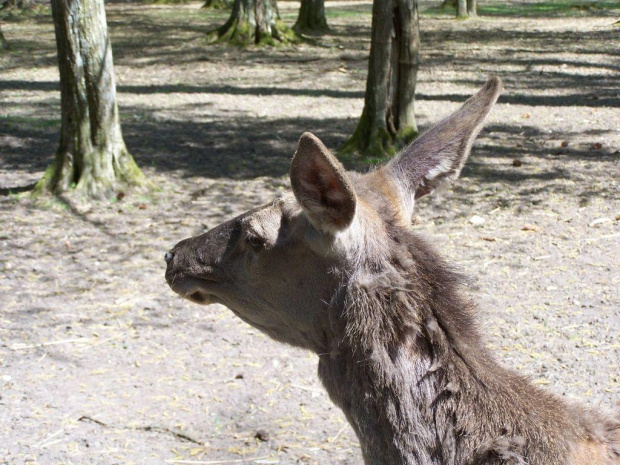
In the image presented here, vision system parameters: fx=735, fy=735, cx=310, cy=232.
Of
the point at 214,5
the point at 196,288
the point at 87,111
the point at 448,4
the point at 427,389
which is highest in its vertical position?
the point at 214,5

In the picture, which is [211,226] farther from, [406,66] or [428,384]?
[428,384]

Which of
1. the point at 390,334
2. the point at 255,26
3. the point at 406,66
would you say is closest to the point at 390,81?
the point at 406,66

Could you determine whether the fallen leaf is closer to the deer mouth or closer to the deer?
the deer

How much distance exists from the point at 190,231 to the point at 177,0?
27.9m

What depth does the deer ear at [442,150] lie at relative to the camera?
3.44 meters

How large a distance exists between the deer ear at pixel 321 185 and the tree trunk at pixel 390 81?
7.68 metres

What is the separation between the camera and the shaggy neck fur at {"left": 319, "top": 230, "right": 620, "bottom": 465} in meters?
2.75

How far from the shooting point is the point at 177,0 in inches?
1323

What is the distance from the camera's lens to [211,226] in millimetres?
8242

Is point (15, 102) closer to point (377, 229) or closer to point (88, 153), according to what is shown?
point (88, 153)

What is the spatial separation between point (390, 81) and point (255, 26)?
462 inches

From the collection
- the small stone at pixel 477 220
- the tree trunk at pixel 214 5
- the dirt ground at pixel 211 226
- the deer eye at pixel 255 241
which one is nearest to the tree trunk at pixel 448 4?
the tree trunk at pixel 214 5

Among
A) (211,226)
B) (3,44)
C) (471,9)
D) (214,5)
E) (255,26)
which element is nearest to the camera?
(211,226)

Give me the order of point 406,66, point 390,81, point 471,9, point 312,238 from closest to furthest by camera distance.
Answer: point 312,238 < point 406,66 < point 390,81 < point 471,9
